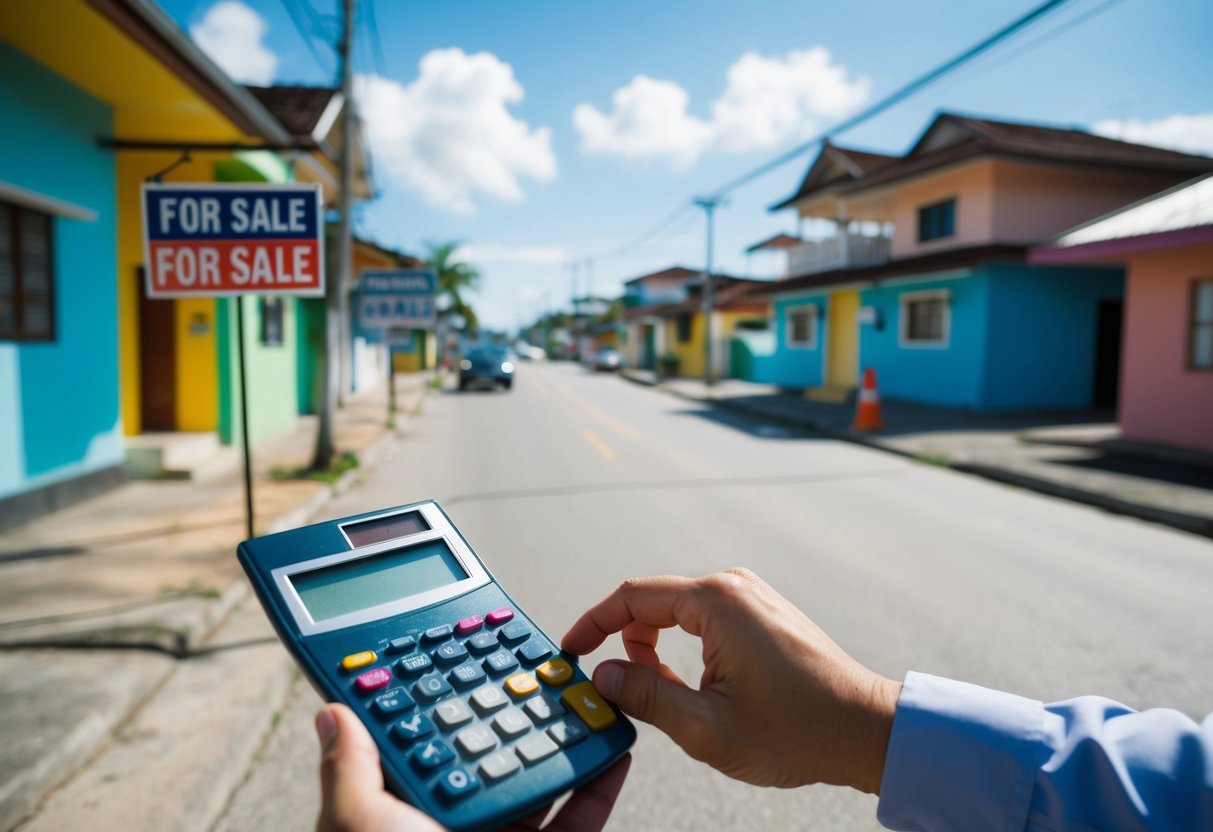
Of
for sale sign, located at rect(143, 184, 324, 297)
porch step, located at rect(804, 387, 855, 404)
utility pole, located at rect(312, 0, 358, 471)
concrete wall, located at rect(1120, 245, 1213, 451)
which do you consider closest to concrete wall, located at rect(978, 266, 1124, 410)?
porch step, located at rect(804, 387, 855, 404)

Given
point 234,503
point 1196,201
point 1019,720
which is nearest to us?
point 1019,720

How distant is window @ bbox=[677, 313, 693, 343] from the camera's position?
36094 mm

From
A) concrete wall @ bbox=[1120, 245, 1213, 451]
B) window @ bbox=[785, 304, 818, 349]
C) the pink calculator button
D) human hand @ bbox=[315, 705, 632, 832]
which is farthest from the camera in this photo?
window @ bbox=[785, 304, 818, 349]

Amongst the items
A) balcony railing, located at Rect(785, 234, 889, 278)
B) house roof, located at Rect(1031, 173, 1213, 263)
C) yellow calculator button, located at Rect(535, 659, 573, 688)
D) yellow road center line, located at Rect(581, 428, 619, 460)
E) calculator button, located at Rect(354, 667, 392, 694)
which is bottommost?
yellow road center line, located at Rect(581, 428, 619, 460)

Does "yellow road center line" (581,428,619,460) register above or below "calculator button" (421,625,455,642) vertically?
below

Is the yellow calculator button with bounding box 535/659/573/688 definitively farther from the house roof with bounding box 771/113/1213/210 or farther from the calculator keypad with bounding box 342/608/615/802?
the house roof with bounding box 771/113/1213/210

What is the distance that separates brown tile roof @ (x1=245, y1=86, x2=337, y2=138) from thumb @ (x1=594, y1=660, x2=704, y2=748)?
10745 mm

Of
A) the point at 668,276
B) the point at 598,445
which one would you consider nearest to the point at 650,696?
the point at 598,445

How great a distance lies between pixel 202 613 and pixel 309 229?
212 cm

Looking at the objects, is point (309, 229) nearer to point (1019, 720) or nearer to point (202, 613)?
point (202, 613)

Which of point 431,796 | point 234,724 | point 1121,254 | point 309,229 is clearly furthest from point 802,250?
point 431,796

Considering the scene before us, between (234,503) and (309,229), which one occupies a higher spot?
(309,229)

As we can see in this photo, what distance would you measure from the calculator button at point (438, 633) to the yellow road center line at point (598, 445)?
9357 millimetres

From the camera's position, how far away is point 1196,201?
10.7 metres
